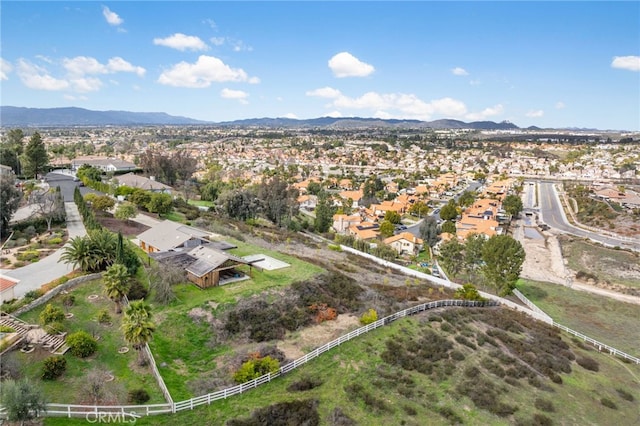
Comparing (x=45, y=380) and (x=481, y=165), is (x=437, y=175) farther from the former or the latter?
(x=45, y=380)

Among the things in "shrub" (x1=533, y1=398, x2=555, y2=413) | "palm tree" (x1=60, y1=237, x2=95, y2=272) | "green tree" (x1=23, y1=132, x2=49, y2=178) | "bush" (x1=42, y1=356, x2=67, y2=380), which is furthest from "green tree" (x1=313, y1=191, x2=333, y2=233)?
"bush" (x1=42, y1=356, x2=67, y2=380)

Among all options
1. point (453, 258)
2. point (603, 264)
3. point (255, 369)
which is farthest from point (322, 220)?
point (255, 369)

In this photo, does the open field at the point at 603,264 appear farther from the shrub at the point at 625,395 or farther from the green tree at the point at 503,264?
the shrub at the point at 625,395

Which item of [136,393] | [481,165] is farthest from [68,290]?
[481,165]

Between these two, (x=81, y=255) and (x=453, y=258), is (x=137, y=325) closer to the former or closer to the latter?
(x=81, y=255)

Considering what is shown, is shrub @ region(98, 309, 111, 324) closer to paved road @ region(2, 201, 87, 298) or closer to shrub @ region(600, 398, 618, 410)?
paved road @ region(2, 201, 87, 298)
